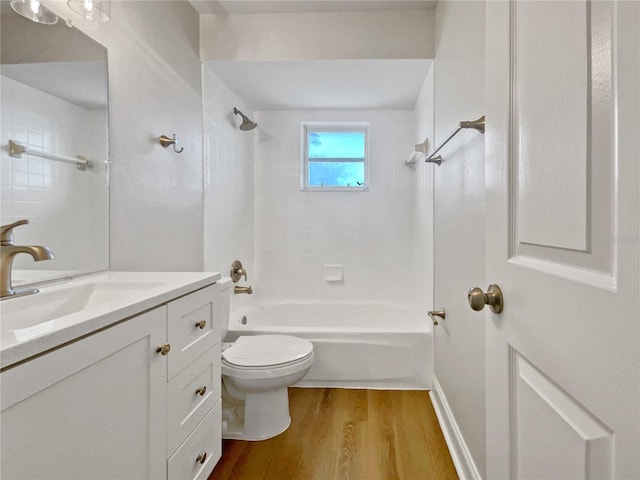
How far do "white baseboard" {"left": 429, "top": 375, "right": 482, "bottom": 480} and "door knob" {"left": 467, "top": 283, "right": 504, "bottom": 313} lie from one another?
99 cm

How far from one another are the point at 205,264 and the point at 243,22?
1.55m

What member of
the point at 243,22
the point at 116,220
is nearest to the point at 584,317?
the point at 116,220

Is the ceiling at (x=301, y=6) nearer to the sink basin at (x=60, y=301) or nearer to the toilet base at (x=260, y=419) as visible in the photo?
the sink basin at (x=60, y=301)

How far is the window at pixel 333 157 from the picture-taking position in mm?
3209

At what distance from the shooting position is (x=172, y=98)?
6.11 feet

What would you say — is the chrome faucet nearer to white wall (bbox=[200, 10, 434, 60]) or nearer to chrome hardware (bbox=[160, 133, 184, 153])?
chrome hardware (bbox=[160, 133, 184, 153])

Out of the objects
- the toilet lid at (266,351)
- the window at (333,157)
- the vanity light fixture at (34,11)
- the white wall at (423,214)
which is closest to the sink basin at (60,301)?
the toilet lid at (266,351)

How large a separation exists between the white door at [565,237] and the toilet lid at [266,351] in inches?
47.4

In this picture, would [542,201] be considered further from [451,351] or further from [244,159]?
[244,159]

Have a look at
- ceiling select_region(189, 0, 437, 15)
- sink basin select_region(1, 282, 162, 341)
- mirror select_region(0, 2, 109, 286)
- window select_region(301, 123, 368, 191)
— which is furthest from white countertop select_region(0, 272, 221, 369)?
window select_region(301, 123, 368, 191)

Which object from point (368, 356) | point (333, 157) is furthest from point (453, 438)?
point (333, 157)

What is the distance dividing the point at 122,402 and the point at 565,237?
3.24 feet

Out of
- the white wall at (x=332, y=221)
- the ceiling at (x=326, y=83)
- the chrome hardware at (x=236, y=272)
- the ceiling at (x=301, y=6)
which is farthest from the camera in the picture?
the white wall at (x=332, y=221)

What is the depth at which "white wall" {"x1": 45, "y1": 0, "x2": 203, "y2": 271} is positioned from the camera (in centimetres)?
145
